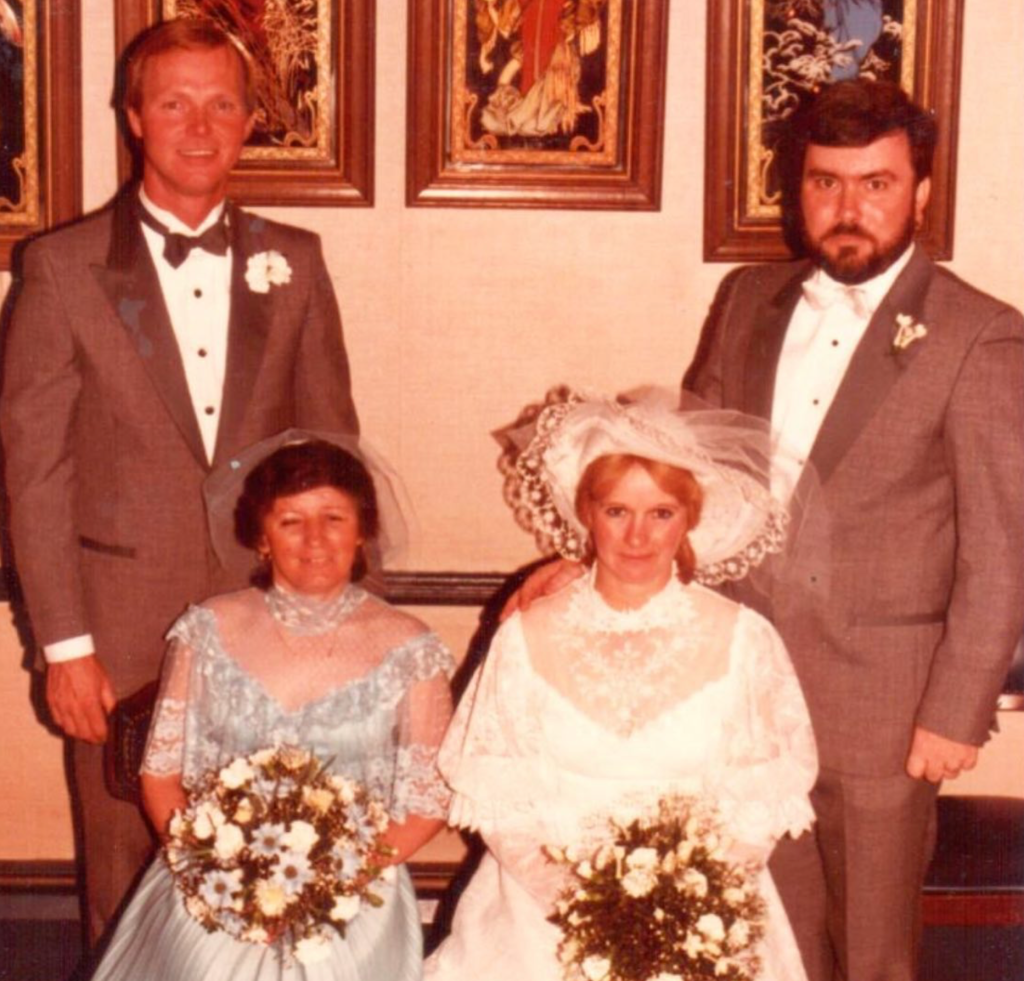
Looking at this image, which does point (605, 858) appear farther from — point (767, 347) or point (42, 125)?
point (42, 125)

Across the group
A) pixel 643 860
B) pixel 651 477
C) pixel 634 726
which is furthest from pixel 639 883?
pixel 651 477

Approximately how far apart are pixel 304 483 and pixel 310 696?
0.42m

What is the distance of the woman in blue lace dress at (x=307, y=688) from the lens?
128 inches

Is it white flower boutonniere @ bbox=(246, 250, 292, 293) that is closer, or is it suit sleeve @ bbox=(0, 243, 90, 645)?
suit sleeve @ bbox=(0, 243, 90, 645)

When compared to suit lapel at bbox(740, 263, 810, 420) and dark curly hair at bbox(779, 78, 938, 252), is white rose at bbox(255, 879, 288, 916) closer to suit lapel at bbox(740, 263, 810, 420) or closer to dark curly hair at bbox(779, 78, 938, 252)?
suit lapel at bbox(740, 263, 810, 420)

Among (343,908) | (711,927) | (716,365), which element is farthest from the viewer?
(716,365)

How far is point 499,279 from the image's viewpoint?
4.39m

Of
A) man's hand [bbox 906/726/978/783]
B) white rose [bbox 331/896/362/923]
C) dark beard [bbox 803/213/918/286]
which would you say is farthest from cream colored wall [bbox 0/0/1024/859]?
white rose [bbox 331/896/362/923]

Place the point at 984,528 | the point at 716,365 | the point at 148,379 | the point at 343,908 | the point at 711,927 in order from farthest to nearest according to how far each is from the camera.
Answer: the point at 716,365
the point at 148,379
the point at 984,528
the point at 343,908
the point at 711,927

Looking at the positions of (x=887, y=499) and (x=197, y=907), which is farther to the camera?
(x=887, y=499)

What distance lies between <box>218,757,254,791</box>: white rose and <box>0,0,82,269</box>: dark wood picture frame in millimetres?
1906

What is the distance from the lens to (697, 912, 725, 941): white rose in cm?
266

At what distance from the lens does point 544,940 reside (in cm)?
312

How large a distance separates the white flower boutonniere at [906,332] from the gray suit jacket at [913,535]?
0.01 metres
